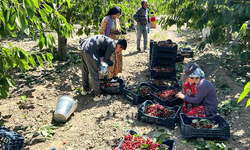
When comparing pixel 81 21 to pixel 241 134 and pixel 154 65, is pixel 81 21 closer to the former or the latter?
pixel 154 65

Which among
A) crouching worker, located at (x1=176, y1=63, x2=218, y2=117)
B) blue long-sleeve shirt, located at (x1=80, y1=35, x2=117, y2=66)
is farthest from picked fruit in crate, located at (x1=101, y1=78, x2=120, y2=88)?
crouching worker, located at (x1=176, y1=63, x2=218, y2=117)

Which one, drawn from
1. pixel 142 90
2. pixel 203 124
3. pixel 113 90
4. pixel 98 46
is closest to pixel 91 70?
pixel 98 46

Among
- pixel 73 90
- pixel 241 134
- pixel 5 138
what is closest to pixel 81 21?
pixel 73 90

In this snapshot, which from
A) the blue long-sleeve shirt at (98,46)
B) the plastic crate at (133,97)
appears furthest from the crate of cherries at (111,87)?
the blue long-sleeve shirt at (98,46)

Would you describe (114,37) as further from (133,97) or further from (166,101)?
(166,101)

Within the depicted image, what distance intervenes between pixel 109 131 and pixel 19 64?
2.22 metres

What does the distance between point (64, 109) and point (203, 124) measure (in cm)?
265

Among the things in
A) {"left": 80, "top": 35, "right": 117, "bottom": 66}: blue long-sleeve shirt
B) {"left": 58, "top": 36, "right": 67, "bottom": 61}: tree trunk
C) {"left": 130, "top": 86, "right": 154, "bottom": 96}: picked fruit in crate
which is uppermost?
{"left": 80, "top": 35, "right": 117, "bottom": 66}: blue long-sleeve shirt

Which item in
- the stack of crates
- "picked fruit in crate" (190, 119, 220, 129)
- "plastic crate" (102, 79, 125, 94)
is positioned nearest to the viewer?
"picked fruit in crate" (190, 119, 220, 129)

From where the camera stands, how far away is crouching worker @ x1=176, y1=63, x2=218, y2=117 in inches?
163

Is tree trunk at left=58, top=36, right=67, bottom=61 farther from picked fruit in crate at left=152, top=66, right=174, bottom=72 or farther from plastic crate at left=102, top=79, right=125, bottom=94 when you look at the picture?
picked fruit in crate at left=152, top=66, right=174, bottom=72

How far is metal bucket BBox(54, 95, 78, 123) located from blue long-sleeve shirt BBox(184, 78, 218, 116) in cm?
243

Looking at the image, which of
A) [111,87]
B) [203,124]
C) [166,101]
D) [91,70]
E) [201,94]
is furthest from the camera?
[111,87]

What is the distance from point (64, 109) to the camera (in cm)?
450
